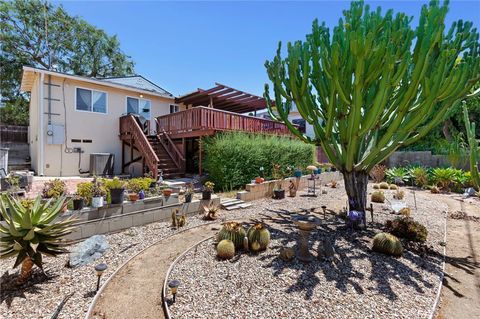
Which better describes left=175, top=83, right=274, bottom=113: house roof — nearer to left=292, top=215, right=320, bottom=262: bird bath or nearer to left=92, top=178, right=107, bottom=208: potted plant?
left=92, top=178, right=107, bottom=208: potted plant

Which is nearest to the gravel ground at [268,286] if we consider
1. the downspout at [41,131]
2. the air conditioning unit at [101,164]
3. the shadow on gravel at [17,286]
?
the shadow on gravel at [17,286]

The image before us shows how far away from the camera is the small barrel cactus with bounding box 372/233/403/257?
434 centimetres

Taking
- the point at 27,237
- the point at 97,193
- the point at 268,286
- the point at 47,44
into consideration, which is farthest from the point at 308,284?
the point at 47,44

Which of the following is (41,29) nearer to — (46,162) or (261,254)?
(46,162)

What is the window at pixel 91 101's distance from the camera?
11.5 metres

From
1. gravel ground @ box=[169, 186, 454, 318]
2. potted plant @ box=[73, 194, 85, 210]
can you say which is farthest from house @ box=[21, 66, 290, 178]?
gravel ground @ box=[169, 186, 454, 318]

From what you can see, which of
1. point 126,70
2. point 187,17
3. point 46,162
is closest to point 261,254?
point 187,17

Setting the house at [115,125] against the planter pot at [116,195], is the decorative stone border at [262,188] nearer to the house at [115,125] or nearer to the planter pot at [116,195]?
the house at [115,125]

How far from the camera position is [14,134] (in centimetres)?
1512

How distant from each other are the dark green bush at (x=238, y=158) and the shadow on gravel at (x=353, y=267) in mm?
4344

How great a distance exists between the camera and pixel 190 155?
529 inches

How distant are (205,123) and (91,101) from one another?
648cm

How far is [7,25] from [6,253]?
25.7 m

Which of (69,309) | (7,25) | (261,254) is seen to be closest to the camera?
(69,309)
